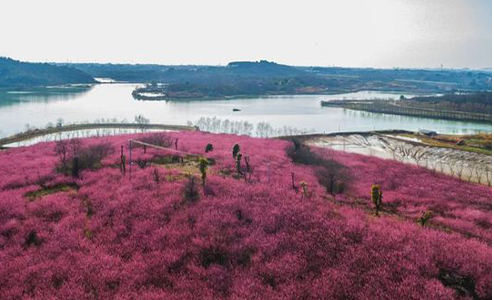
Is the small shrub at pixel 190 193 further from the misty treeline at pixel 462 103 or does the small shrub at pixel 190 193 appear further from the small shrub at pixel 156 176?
the misty treeline at pixel 462 103

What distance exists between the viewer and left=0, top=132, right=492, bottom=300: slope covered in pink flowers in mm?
12383

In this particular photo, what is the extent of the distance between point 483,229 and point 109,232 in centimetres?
1735

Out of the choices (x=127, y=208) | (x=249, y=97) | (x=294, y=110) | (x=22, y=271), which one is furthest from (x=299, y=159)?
(x=249, y=97)

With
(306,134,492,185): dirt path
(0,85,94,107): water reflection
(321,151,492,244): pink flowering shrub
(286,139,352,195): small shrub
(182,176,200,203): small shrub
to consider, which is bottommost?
(306,134,492,185): dirt path

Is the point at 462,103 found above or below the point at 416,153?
above

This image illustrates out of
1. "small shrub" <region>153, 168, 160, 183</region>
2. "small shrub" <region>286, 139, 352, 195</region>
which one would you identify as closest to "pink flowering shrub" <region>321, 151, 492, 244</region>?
"small shrub" <region>286, 139, 352, 195</region>

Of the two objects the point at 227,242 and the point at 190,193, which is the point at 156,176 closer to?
the point at 190,193

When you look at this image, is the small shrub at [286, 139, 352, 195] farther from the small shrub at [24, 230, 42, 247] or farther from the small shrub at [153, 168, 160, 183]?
the small shrub at [24, 230, 42, 247]

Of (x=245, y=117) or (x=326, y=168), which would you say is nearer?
(x=326, y=168)

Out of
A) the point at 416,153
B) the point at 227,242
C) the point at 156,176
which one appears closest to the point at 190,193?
the point at 156,176

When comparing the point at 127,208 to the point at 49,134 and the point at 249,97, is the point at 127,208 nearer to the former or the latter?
the point at 49,134

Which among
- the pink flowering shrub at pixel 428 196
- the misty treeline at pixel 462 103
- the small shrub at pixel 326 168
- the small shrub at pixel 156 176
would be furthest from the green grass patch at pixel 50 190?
the misty treeline at pixel 462 103

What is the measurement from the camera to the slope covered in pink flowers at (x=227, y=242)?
1238 centimetres

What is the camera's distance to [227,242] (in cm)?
1529
